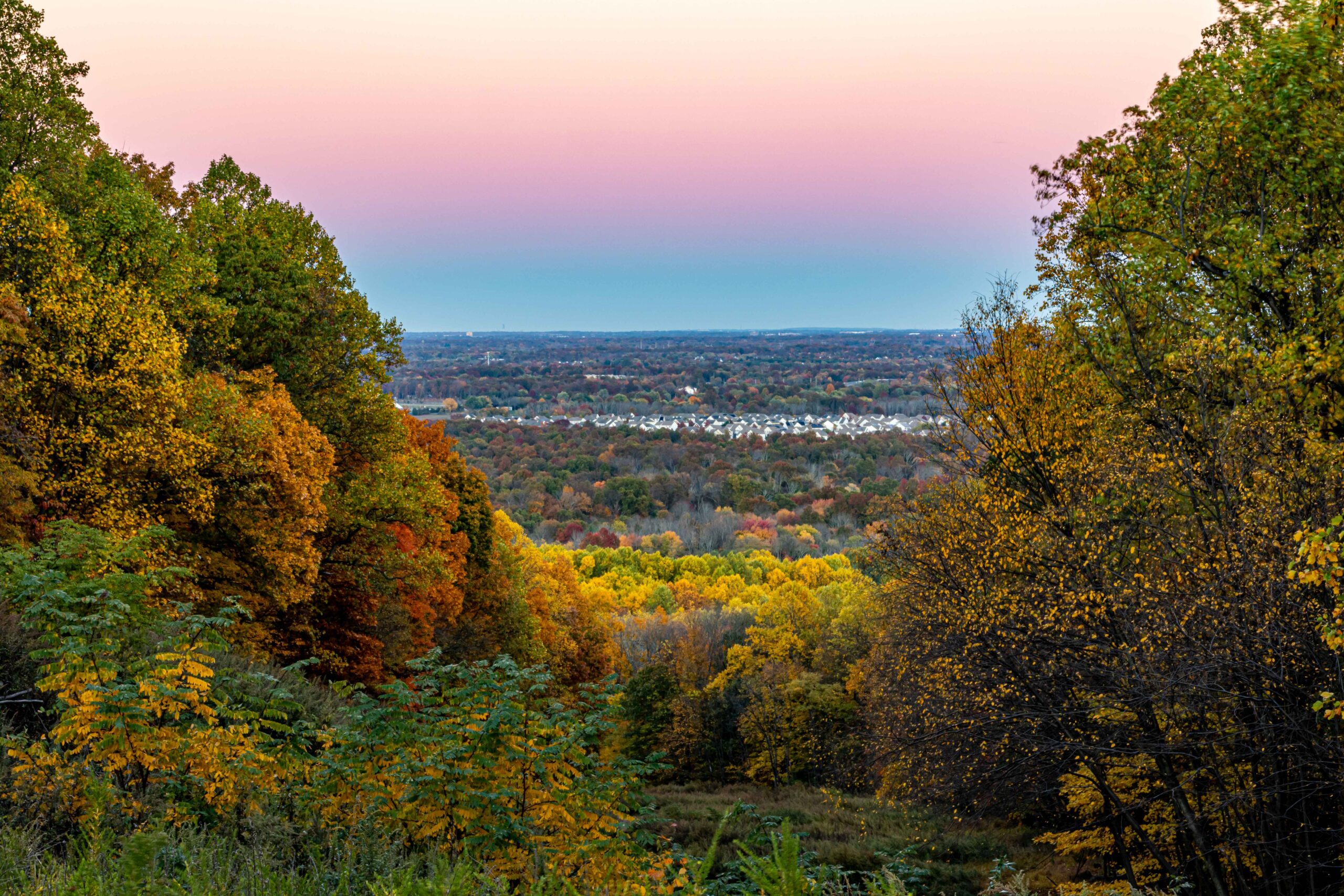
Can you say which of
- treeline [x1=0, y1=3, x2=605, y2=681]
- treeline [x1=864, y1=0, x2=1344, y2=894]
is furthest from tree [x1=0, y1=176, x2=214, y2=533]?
treeline [x1=864, y1=0, x2=1344, y2=894]

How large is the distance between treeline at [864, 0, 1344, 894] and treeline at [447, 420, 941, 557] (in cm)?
9014

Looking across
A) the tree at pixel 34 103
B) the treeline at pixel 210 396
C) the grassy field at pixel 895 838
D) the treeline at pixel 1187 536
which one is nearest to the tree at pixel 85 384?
the treeline at pixel 210 396

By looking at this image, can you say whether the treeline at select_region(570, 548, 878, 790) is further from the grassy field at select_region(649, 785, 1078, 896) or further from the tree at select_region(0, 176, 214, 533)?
the tree at select_region(0, 176, 214, 533)

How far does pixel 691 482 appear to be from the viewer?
487ft

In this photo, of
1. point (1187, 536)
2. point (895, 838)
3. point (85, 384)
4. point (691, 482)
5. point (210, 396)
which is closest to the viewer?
point (1187, 536)

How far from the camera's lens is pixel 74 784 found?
6.53 m

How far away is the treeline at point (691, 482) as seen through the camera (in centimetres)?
12112

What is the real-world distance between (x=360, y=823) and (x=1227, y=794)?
10.9m

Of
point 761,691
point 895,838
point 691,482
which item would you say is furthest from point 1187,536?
point 691,482

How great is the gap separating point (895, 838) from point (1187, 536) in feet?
47.1

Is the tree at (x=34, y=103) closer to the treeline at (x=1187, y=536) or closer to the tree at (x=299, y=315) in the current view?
the tree at (x=299, y=315)

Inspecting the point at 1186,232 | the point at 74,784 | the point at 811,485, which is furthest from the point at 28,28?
the point at 811,485

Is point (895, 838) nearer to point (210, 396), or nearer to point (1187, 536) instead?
point (1187, 536)

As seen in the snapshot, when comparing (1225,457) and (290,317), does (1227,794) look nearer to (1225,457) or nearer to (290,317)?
(1225,457)
